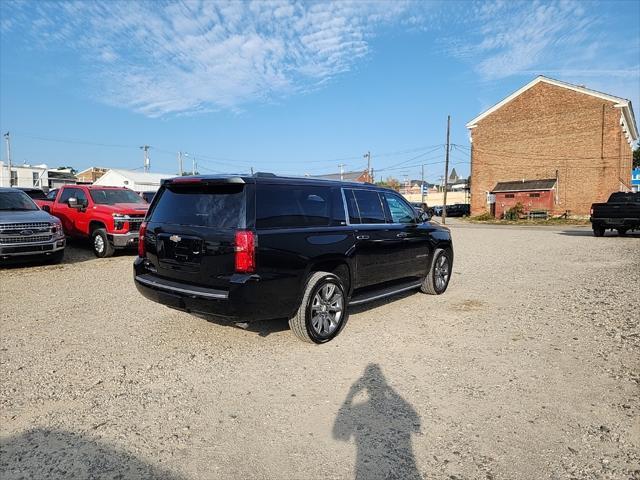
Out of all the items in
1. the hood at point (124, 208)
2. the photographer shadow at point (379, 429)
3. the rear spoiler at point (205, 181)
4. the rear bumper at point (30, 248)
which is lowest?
the photographer shadow at point (379, 429)

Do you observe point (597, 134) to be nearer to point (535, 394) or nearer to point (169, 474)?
point (535, 394)

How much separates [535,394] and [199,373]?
295cm

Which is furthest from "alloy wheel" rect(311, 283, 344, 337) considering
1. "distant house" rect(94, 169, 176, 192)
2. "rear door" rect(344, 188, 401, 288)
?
"distant house" rect(94, 169, 176, 192)

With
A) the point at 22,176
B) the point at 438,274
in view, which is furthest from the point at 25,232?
the point at 22,176

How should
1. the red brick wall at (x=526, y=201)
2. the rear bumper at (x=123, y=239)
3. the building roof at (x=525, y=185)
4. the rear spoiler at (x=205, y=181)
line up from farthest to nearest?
the building roof at (x=525, y=185) < the red brick wall at (x=526, y=201) < the rear bumper at (x=123, y=239) < the rear spoiler at (x=205, y=181)

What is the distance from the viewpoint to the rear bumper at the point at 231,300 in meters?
4.16

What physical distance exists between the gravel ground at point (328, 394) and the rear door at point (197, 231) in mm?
878

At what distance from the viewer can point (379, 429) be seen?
3.12 metres

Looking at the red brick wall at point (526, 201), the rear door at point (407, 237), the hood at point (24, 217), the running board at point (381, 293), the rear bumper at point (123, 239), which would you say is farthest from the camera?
the red brick wall at point (526, 201)

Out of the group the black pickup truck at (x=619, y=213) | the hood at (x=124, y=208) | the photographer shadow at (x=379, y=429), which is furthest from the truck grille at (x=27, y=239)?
the black pickup truck at (x=619, y=213)

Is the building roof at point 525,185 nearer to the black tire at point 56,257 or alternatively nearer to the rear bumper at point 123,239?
the rear bumper at point 123,239

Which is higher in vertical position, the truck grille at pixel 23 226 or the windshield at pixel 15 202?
the windshield at pixel 15 202

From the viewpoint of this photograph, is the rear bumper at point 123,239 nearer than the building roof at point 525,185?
Yes

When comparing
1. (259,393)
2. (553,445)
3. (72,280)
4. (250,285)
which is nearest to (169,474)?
(259,393)
